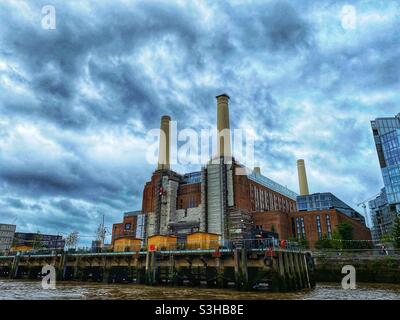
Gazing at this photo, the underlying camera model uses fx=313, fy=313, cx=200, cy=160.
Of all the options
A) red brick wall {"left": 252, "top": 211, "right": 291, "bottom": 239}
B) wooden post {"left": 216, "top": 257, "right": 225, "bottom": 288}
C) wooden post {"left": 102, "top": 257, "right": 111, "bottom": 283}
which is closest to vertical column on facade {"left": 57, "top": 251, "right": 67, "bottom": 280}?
wooden post {"left": 102, "top": 257, "right": 111, "bottom": 283}

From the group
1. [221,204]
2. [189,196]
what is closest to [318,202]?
[221,204]

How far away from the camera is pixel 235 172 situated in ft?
296

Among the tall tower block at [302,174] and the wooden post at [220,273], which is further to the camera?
the tall tower block at [302,174]

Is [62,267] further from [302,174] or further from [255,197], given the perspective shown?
[302,174]

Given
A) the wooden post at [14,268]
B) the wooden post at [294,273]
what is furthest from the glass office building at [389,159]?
the wooden post at [14,268]

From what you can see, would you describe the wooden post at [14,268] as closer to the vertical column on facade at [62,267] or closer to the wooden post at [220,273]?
the vertical column on facade at [62,267]

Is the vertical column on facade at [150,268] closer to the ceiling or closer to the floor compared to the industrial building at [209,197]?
closer to the floor

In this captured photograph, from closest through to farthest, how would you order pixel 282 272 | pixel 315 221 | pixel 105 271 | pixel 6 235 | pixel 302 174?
pixel 282 272 → pixel 105 271 → pixel 315 221 → pixel 302 174 → pixel 6 235

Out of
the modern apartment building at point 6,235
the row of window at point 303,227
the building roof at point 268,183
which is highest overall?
the building roof at point 268,183

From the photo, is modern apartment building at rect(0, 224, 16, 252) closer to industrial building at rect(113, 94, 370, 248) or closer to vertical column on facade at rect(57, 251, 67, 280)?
industrial building at rect(113, 94, 370, 248)

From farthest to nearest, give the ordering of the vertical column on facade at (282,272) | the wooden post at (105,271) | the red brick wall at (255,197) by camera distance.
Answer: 1. the red brick wall at (255,197)
2. the wooden post at (105,271)
3. the vertical column on facade at (282,272)
